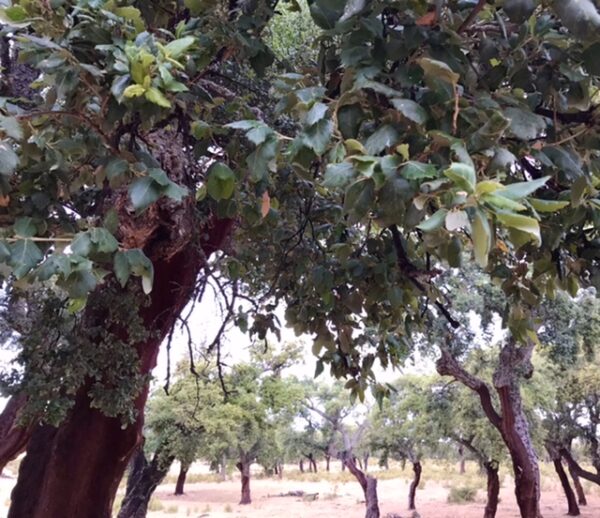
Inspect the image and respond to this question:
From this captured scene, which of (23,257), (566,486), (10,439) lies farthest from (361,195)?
(566,486)

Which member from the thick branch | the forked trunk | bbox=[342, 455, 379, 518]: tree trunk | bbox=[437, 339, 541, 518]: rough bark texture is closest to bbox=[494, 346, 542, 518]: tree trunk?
bbox=[437, 339, 541, 518]: rough bark texture

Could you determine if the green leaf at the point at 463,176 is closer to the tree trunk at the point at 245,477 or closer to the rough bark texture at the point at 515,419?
the rough bark texture at the point at 515,419

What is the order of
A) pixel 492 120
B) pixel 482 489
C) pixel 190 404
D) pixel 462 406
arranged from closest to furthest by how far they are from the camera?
pixel 492 120 < pixel 190 404 < pixel 462 406 < pixel 482 489

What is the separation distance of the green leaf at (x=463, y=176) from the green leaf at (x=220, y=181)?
2.63 feet

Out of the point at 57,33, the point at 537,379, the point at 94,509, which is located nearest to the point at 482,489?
the point at 537,379

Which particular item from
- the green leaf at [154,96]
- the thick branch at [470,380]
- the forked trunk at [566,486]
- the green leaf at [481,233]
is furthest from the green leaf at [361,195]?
the forked trunk at [566,486]

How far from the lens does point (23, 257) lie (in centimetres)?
132

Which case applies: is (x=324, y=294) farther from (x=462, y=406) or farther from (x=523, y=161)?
(x=462, y=406)

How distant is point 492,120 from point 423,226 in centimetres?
41

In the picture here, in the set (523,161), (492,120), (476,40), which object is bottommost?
(492,120)

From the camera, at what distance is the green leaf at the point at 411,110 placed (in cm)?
120

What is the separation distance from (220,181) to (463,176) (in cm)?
85

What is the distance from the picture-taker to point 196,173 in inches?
115

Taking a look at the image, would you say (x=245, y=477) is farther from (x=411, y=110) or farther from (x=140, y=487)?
(x=411, y=110)
